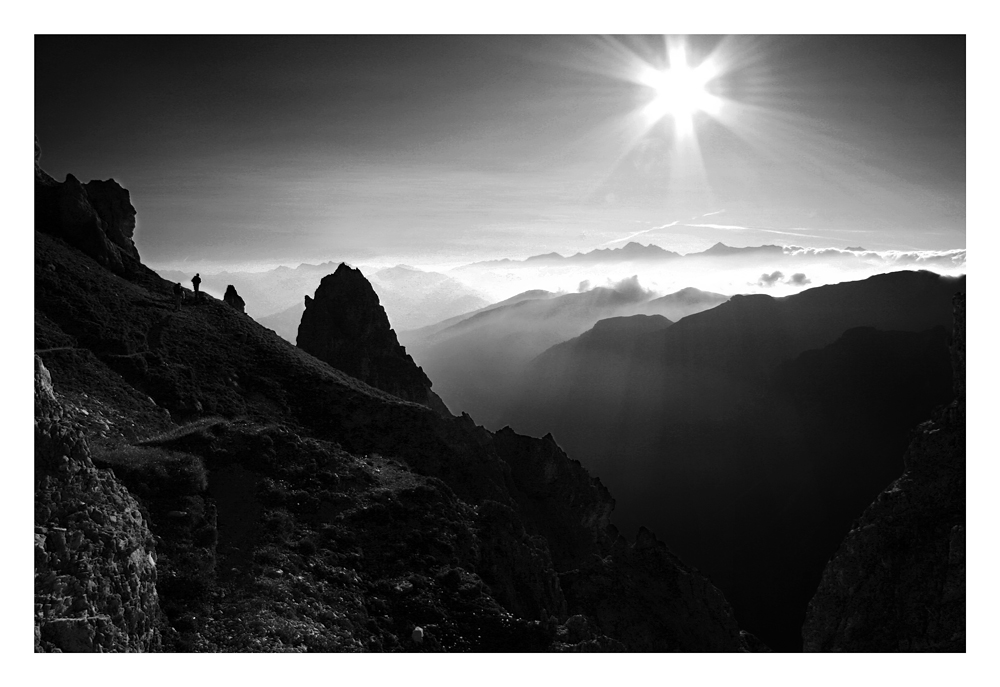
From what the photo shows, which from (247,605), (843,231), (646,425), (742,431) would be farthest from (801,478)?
(247,605)

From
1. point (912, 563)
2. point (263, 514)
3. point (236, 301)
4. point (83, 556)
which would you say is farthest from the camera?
point (236, 301)

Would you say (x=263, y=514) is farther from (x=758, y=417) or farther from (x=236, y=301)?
(x=758, y=417)

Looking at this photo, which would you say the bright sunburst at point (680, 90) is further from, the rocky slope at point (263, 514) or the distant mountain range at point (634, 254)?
the rocky slope at point (263, 514)

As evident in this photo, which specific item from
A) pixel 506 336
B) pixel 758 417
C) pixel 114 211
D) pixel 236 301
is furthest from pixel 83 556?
pixel 758 417

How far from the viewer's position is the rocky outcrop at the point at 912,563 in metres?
12.5

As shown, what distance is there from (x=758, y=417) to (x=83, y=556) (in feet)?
168

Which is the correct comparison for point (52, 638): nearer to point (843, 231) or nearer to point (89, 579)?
point (89, 579)

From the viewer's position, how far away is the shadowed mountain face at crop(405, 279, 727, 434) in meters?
36.1

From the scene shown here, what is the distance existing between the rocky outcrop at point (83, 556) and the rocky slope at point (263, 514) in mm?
25

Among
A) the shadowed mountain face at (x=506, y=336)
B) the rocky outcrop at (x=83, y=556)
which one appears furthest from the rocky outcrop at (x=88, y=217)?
the rocky outcrop at (x=83, y=556)

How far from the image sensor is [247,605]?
942 centimetres

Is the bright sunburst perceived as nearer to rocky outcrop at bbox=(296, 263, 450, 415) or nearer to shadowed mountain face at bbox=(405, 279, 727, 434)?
shadowed mountain face at bbox=(405, 279, 727, 434)

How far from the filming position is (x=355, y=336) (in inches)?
1369

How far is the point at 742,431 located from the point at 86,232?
154ft
